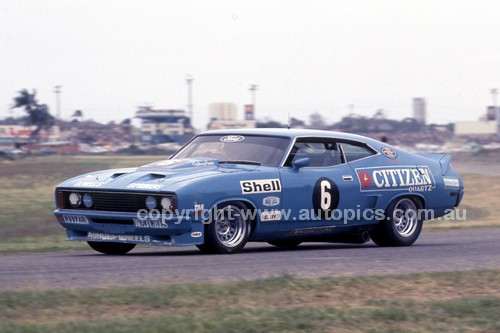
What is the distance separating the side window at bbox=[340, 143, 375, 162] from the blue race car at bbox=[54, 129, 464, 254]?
0.01 metres

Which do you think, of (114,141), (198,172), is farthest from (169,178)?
(114,141)

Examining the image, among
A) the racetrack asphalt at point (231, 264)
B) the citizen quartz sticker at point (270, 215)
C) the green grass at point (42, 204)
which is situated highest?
the citizen quartz sticker at point (270, 215)

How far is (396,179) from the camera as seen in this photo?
1141 cm

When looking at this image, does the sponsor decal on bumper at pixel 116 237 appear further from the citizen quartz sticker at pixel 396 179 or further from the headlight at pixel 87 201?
the citizen quartz sticker at pixel 396 179

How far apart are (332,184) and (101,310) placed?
194 inches

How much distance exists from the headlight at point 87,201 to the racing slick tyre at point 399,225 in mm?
3614

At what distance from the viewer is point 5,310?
240 inches

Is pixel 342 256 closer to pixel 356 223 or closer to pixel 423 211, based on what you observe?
pixel 356 223

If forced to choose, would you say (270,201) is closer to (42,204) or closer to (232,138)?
(232,138)

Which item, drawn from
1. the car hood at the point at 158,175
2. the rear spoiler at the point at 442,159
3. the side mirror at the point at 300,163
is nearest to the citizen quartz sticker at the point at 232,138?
the car hood at the point at 158,175

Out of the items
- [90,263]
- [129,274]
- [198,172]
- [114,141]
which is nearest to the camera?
[129,274]

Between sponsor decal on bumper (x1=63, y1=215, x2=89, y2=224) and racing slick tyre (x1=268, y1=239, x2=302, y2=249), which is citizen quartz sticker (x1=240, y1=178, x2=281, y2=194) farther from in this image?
sponsor decal on bumper (x1=63, y1=215, x2=89, y2=224)

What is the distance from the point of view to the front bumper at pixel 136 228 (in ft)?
30.5

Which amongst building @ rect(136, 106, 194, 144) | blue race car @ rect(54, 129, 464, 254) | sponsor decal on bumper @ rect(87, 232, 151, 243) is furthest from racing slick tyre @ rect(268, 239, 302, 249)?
building @ rect(136, 106, 194, 144)
